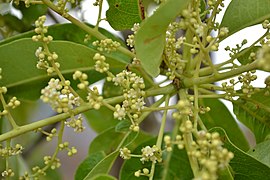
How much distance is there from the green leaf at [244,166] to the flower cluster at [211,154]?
0.27m

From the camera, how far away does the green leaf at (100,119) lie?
1981 millimetres

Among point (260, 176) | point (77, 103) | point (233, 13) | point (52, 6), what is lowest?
point (260, 176)

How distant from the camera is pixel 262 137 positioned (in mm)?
1417

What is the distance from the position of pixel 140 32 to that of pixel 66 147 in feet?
1.21

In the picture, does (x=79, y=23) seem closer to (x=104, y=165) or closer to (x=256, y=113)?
(x=104, y=165)

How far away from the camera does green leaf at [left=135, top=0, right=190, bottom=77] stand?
3.21 feet

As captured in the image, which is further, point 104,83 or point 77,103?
point 104,83

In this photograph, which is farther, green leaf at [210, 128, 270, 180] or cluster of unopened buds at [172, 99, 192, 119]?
green leaf at [210, 128, 270, 180]

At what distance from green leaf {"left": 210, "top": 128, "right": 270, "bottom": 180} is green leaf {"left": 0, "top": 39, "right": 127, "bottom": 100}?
38 cm

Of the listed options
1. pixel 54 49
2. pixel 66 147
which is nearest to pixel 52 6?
pixel 54 49

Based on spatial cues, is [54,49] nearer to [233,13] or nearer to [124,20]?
[124,20]

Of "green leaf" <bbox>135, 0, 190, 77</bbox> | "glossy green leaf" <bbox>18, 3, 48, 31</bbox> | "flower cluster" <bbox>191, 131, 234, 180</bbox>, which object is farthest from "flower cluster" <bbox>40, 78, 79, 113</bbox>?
"glossy green leaf" <bbox>18, 3, 48, 31</bbox>

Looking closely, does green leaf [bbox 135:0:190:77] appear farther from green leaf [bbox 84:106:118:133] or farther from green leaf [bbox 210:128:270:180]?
green leaf [bbox 84:106:118:133]

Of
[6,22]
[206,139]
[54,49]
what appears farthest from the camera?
[6,22]
